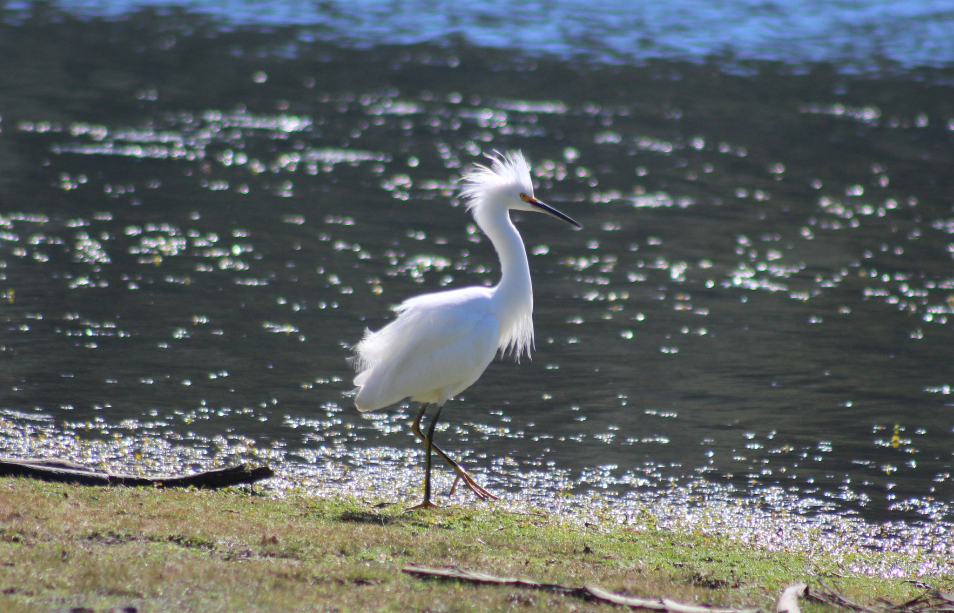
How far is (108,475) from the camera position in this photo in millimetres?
7430

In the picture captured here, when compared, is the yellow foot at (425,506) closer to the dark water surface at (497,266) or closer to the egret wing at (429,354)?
the egret wing at (429,354)

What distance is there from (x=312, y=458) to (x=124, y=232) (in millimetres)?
9848

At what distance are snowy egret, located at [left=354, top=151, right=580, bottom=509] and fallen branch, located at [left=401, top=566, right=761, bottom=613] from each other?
7.20 ft

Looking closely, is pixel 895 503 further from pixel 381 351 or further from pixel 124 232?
pixel 124 232

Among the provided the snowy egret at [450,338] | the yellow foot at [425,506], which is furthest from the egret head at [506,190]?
the yellow foot at [425,506]

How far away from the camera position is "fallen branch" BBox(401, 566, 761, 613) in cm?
520

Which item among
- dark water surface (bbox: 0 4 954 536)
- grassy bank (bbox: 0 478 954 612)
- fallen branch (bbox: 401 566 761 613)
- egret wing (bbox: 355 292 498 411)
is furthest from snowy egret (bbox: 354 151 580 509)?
fallen branch (bbox: 401 566 761 613)

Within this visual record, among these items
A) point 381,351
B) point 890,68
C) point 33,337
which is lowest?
point 33,337

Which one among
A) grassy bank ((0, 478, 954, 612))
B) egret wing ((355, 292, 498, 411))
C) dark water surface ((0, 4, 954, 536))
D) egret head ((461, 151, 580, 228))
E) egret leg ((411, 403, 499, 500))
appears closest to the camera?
grassy bank ((0, 478, 954, 612))

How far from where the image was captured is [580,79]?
114ft

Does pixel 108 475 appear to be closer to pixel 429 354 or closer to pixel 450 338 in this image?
pixel 429 354

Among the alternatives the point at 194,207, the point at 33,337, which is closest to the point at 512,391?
the point at 33,337

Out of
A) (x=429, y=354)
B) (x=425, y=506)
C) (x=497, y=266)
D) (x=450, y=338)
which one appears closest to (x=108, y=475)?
(x=425, y=506)

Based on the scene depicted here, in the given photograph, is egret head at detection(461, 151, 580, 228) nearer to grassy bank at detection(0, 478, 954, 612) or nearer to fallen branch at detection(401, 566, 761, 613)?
grassy bank at detection(0, 478, 954, 612)
